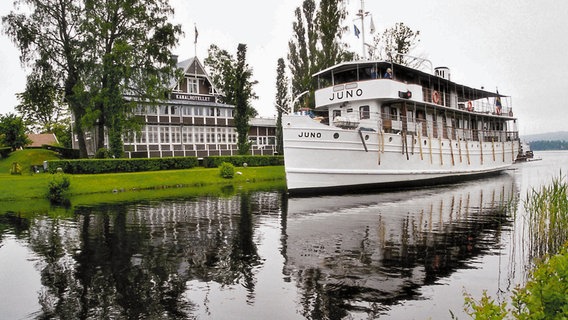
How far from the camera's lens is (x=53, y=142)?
6994 cm

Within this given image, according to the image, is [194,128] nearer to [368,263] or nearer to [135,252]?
[135,252]

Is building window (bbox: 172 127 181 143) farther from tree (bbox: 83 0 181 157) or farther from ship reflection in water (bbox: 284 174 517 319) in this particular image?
ship reflection in water (bbox: 284 174 517 319)

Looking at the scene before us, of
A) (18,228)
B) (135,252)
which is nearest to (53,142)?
(18,228)

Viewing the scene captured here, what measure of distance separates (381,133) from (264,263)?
1790 cm

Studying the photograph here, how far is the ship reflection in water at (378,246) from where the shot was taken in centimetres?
807

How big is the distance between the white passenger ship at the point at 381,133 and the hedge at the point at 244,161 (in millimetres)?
15891

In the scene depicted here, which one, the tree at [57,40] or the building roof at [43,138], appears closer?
the tree at [57,40]

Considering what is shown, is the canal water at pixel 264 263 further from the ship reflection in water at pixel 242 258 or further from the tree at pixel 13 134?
the tree at pixel 13 134

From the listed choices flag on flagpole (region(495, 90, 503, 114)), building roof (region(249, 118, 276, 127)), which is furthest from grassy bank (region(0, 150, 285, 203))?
flag on flagpole (region(495, 90, 503, 114))

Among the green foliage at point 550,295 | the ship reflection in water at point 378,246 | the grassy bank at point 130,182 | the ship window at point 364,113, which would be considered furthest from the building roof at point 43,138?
the green foliage at point 550,295

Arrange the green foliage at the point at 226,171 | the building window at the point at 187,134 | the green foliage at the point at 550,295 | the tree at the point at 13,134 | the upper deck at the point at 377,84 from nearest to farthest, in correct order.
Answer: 1. the green foliage at the point at 550,295
2. the upper deck at the point at 377,84
3. the green foliage at the point at 226,171
4. the building window at the point at 187,134
5. the tree at the point at 13,134

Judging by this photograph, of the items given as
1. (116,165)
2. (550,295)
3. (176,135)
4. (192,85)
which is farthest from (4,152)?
(550,295)

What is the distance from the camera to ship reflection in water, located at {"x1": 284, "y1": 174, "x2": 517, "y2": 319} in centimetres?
807

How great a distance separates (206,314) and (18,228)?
13648 millimetres
